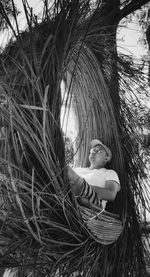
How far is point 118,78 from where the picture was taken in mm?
1557

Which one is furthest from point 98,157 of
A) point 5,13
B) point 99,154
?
point 5,13

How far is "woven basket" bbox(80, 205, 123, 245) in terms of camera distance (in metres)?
1.14

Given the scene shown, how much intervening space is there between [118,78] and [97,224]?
24.5 inches

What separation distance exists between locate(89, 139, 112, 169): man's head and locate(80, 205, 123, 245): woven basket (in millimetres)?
297

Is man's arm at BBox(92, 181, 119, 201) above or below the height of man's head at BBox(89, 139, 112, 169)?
below

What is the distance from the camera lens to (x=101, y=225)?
1162mm

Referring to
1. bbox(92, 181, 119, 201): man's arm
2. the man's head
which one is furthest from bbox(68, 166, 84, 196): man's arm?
the man's head

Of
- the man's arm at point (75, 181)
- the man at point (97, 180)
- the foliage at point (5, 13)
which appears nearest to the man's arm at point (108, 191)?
the man at point (97, 180)

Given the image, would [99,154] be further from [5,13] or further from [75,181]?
[5,13]

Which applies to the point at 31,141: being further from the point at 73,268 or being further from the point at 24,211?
the point at 73,268

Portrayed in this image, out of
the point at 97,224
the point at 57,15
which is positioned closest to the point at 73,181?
the point at 97,224

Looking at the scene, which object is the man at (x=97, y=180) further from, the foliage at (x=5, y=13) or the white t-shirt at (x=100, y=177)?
the foliage at (x=5, y=13)

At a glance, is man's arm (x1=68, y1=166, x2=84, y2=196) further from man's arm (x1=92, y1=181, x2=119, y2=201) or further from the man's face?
the man's face

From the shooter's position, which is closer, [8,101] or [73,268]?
[8,101]
